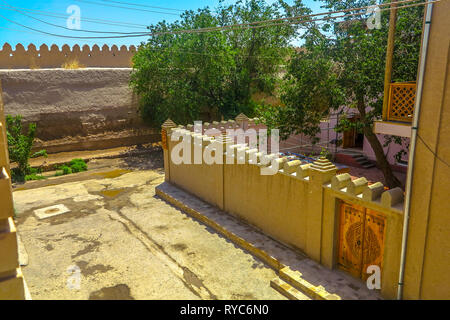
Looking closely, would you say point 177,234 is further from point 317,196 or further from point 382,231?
point 382,231

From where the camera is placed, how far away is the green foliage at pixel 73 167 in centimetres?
1697

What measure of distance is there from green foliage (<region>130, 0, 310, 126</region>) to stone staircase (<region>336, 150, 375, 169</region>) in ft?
21.1

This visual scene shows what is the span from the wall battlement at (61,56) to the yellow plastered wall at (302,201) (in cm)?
1507

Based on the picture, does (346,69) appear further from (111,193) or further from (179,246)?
(111,193)

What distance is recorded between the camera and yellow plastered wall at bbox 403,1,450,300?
5.45 metres

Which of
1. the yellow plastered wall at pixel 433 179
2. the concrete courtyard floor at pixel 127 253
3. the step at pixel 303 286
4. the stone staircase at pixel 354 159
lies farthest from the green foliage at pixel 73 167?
the yellow plastered wall at pixel 433 179

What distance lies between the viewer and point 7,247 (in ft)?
13.2

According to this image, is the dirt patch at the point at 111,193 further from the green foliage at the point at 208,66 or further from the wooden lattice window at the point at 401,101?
the wooden lattice window at the point at 401,101

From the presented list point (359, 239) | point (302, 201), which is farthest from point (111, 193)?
point (359, 239)

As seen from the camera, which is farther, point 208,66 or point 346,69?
point 208,66

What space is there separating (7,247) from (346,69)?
397 inches

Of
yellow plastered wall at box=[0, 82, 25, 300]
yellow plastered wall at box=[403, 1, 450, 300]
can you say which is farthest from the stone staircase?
yellow plastered wall at box=[0, 82, 25, 300]
